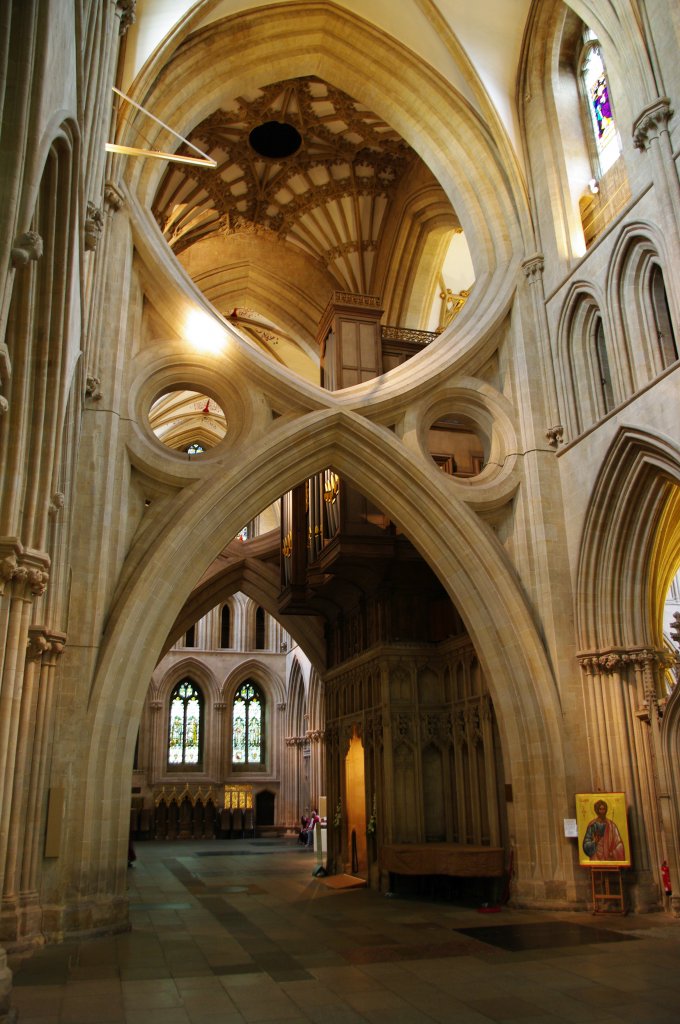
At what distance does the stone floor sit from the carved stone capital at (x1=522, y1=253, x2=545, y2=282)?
30.9ft

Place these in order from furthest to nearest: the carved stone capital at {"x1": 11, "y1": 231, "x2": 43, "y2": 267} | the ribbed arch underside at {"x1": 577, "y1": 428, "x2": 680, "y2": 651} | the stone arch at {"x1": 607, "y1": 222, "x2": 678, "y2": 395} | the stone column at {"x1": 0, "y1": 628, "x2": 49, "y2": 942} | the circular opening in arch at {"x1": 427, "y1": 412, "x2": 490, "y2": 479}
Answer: the circular opening in arch at {"x1": 427, "y1": 412, "x2": 490, "y2": 479} < the ribbed arch underside at {"x1": 577, "y1": 428, "x2": 680, "y2": 651} < the stone arch at {"x1": 607, "y1": 222, "x2": 678, "y2": 395} < the stone column at {"x1": 0, "y1": 628, "x2": 49, "y2": 942} < the carved stone capital at {"x1": 11, "y1": 231, "x2": 43, "y2": 267}

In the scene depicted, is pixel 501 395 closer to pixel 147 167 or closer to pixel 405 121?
pixel 405 121

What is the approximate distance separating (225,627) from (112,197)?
2179 centimetres

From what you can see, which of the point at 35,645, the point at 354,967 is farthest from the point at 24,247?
the point at 354,967

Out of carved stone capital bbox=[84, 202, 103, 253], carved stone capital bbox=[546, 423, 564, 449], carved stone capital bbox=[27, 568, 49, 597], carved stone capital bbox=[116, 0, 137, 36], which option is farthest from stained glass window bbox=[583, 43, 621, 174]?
carved stone capital bbox=[27, 568, 49, 597]

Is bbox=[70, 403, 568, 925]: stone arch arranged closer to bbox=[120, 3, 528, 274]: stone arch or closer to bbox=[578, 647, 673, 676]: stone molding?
bbox=[578, 647, 673, 676]: stone molding

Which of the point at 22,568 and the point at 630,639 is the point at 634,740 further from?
the point at 22,568

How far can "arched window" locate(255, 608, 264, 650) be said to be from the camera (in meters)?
32.3

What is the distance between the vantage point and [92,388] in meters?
11.6

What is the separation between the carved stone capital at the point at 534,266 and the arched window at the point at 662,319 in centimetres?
281

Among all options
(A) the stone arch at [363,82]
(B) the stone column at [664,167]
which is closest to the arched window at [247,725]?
(A) the stone arch at [363,82]

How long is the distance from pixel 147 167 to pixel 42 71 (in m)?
8.90

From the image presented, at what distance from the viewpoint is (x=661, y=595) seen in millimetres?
12914

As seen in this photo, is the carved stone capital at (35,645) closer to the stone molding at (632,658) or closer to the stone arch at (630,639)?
the stone arch at (630,639)
